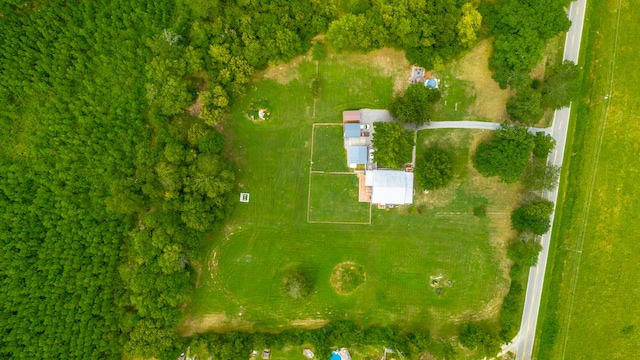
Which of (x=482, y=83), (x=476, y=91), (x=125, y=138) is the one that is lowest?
(x=125, y=138)

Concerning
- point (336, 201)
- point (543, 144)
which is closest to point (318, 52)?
point (336, 201)

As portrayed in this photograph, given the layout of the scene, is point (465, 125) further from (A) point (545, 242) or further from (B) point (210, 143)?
(B) point (210, 143)

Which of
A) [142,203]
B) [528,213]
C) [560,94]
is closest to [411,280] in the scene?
[528,213]

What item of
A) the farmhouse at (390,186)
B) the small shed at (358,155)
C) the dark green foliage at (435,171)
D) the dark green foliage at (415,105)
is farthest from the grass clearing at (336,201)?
the dark green foliage at (415,105)

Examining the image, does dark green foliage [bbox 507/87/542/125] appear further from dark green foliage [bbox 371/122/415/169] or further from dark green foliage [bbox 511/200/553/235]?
dark green foliage [bbox 371/122/415/169]

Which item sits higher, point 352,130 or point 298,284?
point 352,130

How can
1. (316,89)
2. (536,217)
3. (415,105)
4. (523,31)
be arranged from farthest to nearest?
(316,89) < (415,105) < (536,217) < (523,31)
